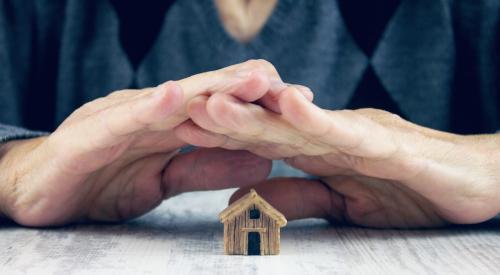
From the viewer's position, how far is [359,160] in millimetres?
1089

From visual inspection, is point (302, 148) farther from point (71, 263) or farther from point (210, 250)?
point (71, 263)

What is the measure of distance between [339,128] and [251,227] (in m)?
0.19

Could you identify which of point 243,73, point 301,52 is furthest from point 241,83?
point 301,52

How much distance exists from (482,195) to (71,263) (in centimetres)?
60

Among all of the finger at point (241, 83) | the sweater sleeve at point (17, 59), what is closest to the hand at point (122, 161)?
the finger at point (241, 83)

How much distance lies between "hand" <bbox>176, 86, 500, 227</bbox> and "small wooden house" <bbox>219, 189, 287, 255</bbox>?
0.30 feet

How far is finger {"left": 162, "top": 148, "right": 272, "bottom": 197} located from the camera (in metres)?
1.19

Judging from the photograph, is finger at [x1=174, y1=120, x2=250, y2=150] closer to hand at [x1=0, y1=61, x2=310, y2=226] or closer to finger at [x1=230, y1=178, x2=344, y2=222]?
hand at [x1=0, y1=61, x2=310, y2=226]

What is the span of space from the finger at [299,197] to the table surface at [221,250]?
3 centimetres

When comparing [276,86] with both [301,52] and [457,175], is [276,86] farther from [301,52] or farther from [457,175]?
Result: [301,52]

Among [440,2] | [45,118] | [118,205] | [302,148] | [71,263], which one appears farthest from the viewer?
[45,118]

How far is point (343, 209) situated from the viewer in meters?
1.24

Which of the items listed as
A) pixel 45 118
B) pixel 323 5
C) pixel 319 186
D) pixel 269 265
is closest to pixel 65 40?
pixel 45 118

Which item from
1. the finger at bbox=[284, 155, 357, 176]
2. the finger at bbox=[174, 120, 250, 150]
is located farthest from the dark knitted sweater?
the finger at bbox=[174, 120, 250, 150]
